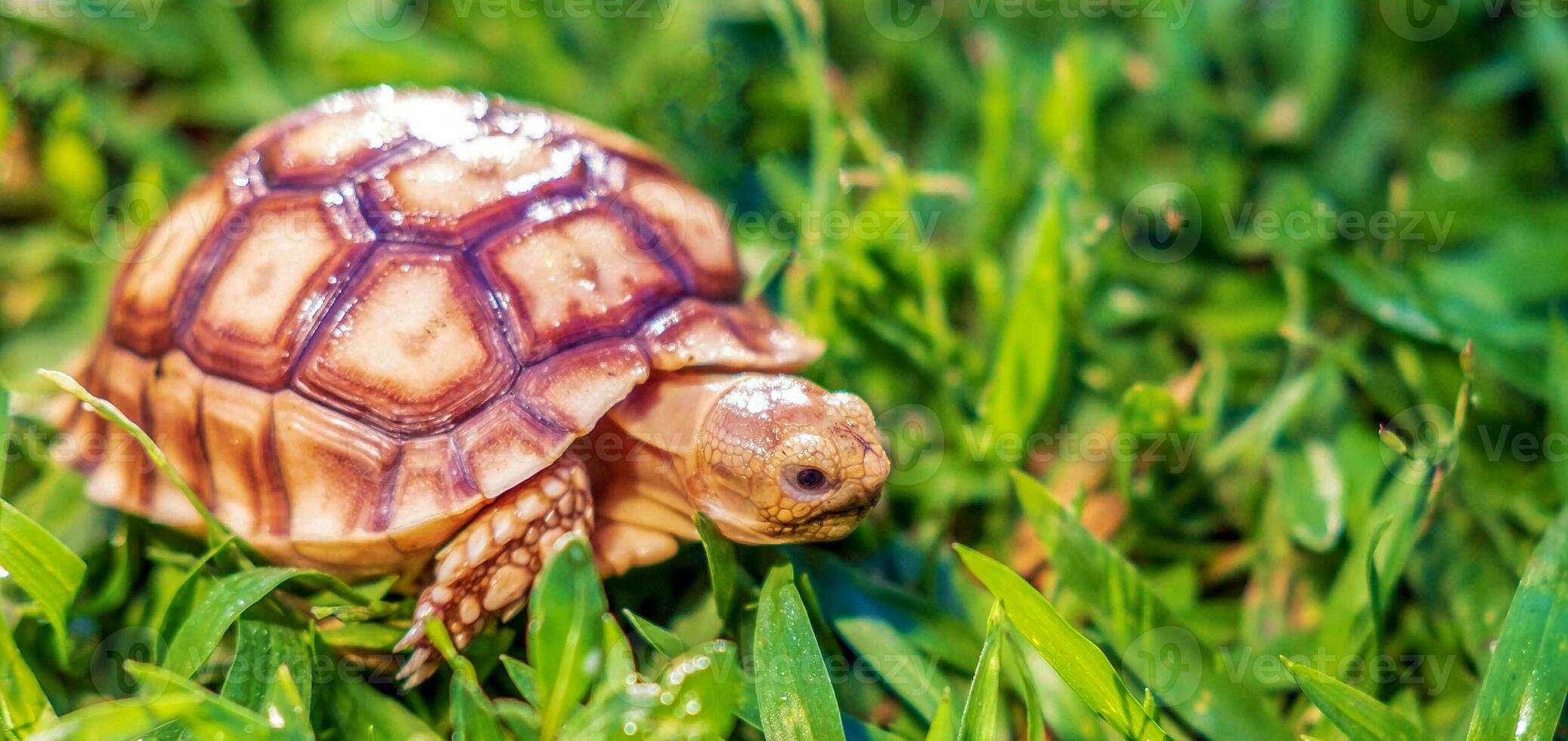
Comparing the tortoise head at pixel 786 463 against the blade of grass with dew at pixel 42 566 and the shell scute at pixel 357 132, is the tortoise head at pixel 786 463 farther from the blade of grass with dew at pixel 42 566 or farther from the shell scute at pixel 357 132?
the blade of grass with dew at pixel 42 566

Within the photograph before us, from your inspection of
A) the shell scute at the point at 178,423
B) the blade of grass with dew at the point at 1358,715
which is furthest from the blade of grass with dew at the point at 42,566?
the blade of grass with dew at the point at 1358,715

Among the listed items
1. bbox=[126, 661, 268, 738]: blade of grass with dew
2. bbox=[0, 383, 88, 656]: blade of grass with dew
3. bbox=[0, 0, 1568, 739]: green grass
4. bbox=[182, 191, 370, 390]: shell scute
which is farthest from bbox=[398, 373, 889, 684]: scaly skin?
bbox=[0, 383, 88, 656]: blade of grass with dew

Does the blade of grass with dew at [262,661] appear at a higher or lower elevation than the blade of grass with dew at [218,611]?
lower

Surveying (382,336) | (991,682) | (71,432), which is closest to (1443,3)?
(991,682)

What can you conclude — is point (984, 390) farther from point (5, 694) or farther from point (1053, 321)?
point (5, 694)

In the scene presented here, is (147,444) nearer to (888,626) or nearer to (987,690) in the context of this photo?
(888,626)

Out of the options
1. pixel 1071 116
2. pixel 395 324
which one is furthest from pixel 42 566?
pixel 1071 116
